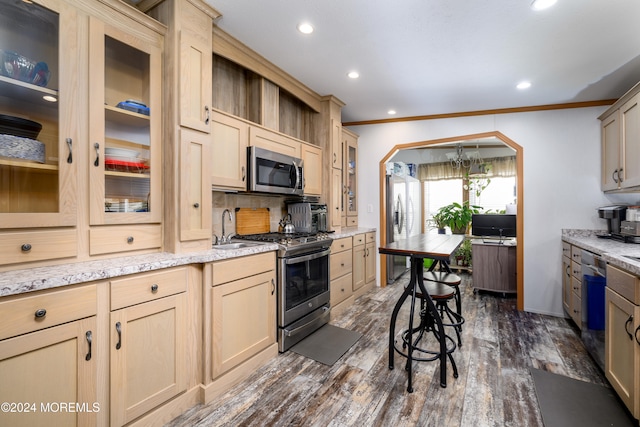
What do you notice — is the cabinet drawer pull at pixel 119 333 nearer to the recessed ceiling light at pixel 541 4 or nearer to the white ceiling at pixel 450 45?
the white ceiling at pixel 450 45

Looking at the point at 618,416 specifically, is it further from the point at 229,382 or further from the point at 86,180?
the point at 86,180

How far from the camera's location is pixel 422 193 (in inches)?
258

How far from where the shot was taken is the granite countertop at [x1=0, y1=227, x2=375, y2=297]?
Answer: 117cm

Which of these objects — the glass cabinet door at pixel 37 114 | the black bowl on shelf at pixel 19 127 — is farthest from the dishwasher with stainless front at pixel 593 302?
the black bowl on shelf at pixel 19 127

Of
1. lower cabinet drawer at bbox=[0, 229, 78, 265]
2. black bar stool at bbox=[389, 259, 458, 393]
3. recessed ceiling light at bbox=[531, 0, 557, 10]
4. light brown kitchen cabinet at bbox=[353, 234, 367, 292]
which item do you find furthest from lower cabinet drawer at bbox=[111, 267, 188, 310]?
recessed ceiling light at bbox=[531, 0, 557, 10]

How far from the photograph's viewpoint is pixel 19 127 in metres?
1.39

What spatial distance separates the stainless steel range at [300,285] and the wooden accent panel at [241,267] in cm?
13

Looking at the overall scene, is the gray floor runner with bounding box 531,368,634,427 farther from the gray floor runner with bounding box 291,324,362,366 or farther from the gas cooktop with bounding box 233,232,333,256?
the gas cooktop with bounding box 233,232,333,256

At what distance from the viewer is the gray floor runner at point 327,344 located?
2457 millimetres

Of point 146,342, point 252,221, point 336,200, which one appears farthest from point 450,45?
point 146,342

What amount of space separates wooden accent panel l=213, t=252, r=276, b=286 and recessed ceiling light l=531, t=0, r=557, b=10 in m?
2.43

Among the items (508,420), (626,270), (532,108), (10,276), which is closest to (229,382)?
(10,276)

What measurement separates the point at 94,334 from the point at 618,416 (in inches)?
115

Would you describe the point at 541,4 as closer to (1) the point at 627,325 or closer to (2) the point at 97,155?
(1) the point at 627,325
